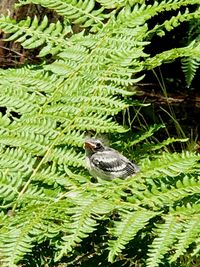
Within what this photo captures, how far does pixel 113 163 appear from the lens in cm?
228

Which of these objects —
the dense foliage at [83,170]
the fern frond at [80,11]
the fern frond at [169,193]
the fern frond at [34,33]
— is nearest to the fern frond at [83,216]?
the dense foliage at [83,170]

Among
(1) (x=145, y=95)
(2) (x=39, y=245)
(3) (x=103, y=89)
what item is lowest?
(1) (x=145, y=95)

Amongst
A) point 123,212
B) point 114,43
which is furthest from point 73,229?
point 114,43

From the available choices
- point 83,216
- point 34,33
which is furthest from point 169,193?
point 34,33

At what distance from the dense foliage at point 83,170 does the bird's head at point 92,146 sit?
0.03m

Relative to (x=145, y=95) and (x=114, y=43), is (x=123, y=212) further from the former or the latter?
(x=145, y=95)

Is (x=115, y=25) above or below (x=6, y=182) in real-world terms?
above

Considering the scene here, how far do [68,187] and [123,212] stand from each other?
0.21 meters

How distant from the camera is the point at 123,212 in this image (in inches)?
76.7

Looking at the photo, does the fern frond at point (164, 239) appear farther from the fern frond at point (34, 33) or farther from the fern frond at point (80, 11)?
the fern frond at point (80, 11)

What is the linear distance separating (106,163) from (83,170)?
76mm

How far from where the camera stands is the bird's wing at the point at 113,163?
2227 mm

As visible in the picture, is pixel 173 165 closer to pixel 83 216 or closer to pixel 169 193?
pixel 169 193

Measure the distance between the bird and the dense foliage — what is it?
0.04 m
